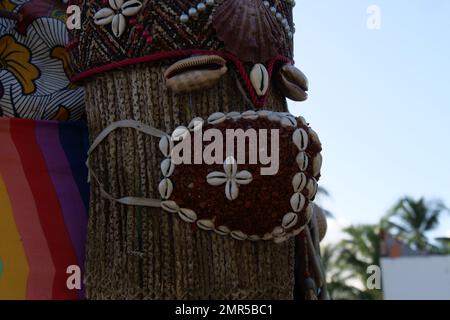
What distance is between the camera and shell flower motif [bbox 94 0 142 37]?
8.05 feet

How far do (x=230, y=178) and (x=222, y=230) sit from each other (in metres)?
0.14

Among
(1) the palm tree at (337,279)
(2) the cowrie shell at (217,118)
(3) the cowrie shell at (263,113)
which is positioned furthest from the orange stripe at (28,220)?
(1) the palm tree at (337,279)

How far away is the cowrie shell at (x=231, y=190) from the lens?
2.32m

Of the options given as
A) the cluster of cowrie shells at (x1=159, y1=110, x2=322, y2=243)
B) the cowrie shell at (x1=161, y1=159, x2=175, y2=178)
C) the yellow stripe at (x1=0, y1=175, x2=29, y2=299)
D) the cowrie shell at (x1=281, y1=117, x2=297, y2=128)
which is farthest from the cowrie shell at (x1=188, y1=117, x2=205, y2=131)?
the yellow stripe at (x1=0, y1=175, x2=29, y2=299)

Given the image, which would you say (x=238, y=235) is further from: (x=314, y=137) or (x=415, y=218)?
(x=415, y=218)

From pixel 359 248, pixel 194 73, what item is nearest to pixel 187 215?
pixel 194 73

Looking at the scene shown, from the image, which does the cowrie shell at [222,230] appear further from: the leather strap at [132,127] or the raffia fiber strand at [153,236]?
the leather strap at [132,127]

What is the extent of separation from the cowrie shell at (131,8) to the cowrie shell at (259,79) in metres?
0.36

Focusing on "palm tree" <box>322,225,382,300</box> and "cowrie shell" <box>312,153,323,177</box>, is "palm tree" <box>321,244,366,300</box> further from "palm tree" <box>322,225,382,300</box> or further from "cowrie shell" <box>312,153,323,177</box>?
"cowrie shell" <box>312,153,323,177</box>

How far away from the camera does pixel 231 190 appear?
232 cm

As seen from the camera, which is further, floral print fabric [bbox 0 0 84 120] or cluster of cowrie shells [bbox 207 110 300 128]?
floral print fabric [bbox 0 0 84 120]

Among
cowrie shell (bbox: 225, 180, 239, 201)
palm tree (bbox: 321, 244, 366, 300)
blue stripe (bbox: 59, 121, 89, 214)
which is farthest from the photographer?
palm tree (bbox: 321, 244, 366, 300)

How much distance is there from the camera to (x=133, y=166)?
2.43 m

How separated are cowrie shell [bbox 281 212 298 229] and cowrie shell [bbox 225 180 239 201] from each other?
154 mm
